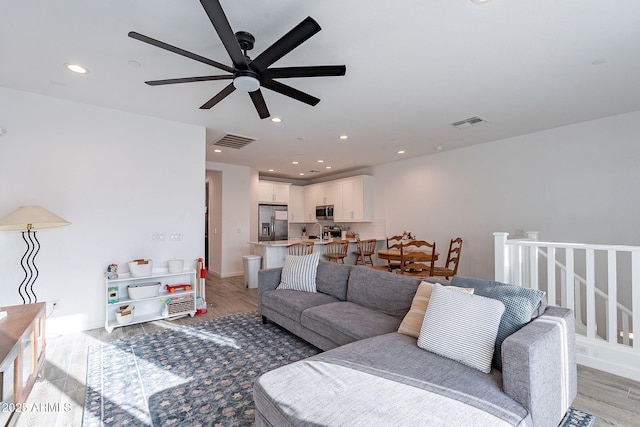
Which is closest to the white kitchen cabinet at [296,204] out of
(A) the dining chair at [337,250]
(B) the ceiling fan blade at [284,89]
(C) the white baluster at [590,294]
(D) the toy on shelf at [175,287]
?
(A) the dining chair at [337,250]

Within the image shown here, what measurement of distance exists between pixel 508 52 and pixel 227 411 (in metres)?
3.50

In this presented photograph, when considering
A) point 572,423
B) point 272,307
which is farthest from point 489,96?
point 272,307

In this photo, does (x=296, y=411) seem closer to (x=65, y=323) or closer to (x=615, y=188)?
(x=65, y=323)

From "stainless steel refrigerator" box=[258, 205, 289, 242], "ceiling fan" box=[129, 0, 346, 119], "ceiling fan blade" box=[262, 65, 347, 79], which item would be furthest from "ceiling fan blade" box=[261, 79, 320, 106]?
"stainless steel refrigerator" box=[258, 205, 289, 242]

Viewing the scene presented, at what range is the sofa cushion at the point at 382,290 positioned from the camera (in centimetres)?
247

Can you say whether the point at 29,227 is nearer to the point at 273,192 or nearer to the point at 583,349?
the point at 273,192

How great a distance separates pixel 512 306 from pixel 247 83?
2355 mm

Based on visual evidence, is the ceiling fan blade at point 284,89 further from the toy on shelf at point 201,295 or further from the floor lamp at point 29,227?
the toy on shelf at point 201,295

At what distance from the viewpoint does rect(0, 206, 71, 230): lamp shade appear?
2635 mm

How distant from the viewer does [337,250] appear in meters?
5.68

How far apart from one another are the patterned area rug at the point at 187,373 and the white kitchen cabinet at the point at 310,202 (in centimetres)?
500

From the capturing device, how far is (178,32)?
2111 mm

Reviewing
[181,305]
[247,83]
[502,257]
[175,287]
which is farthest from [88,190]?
[502,257]

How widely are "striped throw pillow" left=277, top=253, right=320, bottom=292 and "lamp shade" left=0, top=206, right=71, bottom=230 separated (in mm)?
2407
